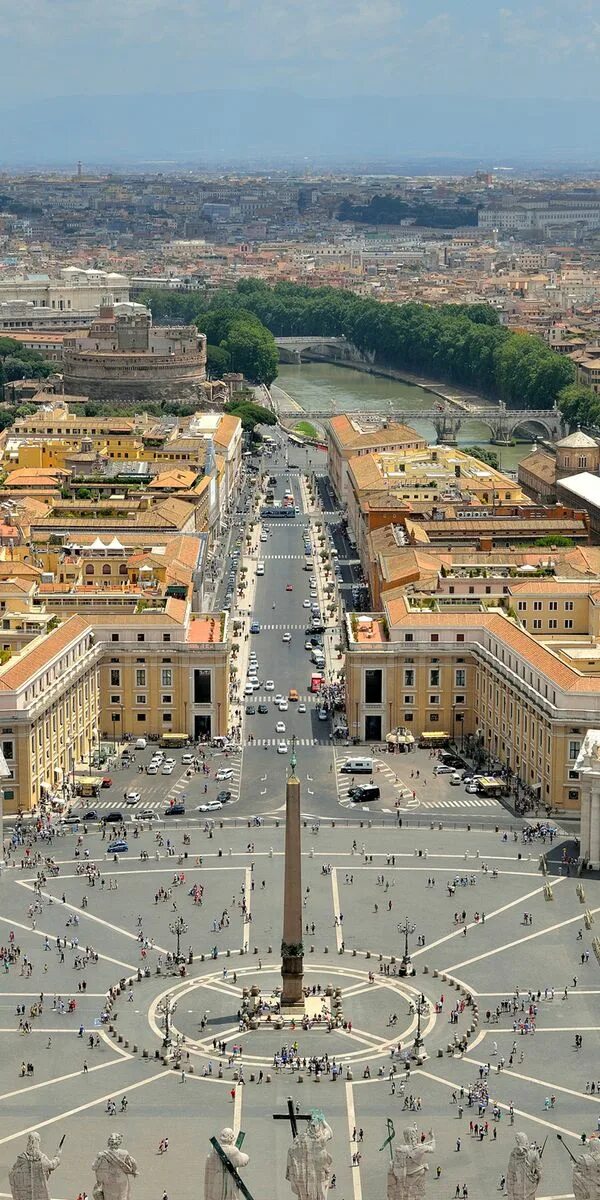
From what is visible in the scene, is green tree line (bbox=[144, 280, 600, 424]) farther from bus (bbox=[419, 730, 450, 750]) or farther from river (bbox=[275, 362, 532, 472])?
bus (bbox=[419, 730, 450, 750])

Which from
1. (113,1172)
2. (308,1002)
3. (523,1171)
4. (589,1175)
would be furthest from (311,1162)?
(308,1002)

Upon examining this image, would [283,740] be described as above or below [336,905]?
below

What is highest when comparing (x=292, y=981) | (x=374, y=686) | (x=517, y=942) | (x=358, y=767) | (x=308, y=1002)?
(x=292, y=981)

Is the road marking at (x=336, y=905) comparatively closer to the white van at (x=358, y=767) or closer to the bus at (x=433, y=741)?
the white van at (x=358, y=767)

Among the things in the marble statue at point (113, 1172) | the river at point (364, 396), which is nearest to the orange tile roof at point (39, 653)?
the marble statue at point (113, 1172)

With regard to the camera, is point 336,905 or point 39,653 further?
point 39,653

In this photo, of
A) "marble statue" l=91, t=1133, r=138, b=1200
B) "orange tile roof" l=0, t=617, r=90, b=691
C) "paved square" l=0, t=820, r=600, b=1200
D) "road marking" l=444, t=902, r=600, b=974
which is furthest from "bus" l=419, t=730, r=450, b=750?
"marble statue" l=91, t=1133, r=138, b=1200

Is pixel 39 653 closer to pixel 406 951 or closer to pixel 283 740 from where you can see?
pixel 283 740
